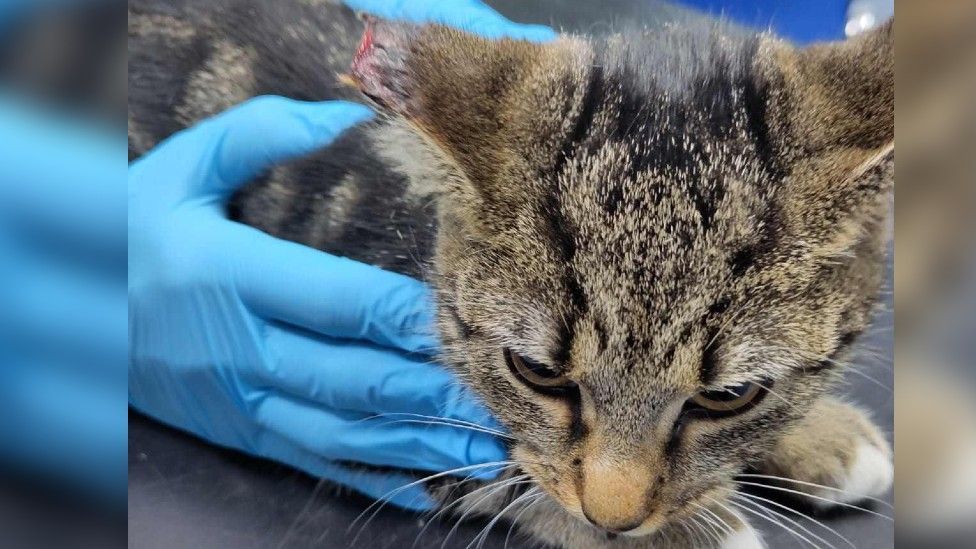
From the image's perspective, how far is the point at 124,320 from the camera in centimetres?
77

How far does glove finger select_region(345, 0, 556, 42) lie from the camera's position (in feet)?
2.59

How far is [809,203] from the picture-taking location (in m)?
0.71

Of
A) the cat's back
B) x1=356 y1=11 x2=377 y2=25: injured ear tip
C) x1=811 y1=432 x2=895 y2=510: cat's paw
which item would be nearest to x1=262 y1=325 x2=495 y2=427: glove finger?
the cat's back

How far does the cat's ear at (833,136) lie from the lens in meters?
0.71

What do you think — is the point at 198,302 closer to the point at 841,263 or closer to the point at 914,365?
the point at 841,263

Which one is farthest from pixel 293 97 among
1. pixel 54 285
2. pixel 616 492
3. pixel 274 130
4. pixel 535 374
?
pixel 616 492

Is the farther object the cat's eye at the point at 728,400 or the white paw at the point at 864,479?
the white paw at the point at 864,479

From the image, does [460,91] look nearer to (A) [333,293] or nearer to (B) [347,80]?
(B) [347,80]

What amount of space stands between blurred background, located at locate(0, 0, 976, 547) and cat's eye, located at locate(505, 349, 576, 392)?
236 millimetres

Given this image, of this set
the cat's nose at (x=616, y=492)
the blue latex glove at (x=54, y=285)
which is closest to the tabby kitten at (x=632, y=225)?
the cat's nose at (x=616, y=492)

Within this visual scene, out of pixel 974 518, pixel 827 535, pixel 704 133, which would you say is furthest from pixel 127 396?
pixel 974 518

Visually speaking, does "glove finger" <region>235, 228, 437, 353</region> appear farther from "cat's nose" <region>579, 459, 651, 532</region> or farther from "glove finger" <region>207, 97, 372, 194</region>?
"cat's nose" <region>579, 459, 651, 532</region>

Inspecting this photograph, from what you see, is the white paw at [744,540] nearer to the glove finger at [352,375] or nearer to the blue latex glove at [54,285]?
the glove finger at [352,375]

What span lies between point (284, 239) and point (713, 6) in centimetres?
56
